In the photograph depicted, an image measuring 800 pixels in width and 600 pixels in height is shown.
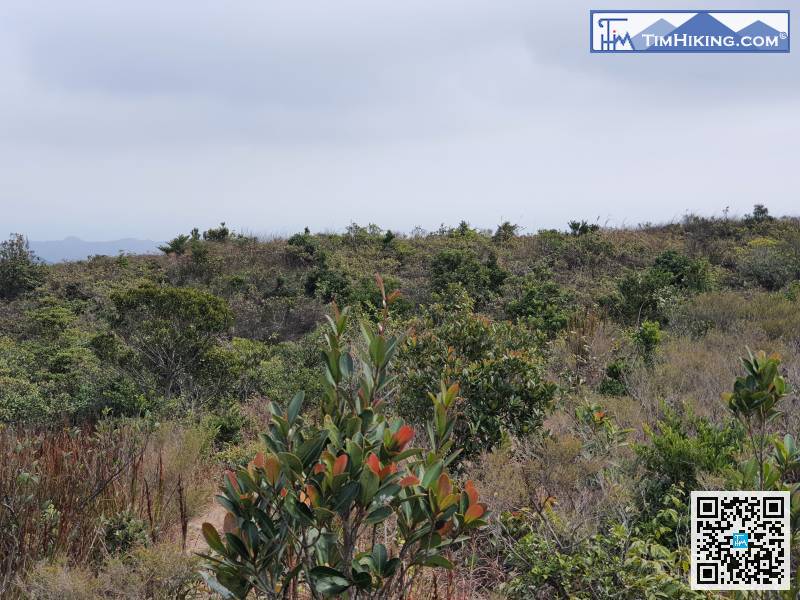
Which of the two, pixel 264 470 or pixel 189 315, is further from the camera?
pixel 189 315

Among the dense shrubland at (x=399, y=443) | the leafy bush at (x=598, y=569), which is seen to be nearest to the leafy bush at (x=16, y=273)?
the dense shrubland at (x=399, y=443)

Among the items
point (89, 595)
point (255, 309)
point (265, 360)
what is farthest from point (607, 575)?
point (255, 309)

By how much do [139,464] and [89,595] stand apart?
1265mm

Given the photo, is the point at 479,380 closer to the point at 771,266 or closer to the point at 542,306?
the point at 542,306

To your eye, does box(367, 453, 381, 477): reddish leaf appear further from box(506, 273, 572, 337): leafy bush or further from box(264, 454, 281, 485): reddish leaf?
box(506, 273, 572, 337): leafy bush

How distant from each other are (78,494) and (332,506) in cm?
253

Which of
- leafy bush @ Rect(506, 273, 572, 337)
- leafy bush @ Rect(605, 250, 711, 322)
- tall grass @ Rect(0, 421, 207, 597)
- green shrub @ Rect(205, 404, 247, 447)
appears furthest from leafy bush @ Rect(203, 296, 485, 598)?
leafy bush @ Rect(605, 250, 711, 322)

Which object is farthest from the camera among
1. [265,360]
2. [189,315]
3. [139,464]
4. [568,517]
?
[265,360]

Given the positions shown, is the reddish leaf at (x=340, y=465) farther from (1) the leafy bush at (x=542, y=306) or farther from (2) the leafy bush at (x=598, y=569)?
(1) the leafy bush at (x=542, y=306)

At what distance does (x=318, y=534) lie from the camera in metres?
1.80

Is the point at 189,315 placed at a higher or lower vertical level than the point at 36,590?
higher

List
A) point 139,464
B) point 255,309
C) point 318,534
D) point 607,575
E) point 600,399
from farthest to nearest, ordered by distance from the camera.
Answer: point 255,309 → point 600,399 → point 139,464 → point 607,575 → point 318,534

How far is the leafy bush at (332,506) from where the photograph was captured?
5.50 ft

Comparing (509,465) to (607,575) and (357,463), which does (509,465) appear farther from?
(357,463)
